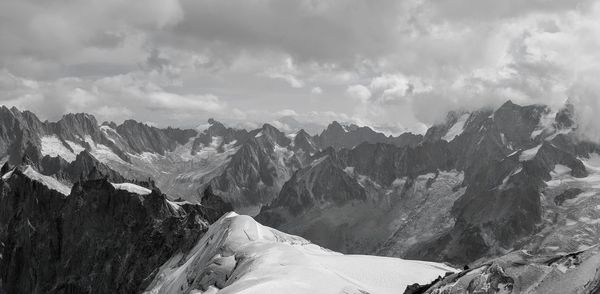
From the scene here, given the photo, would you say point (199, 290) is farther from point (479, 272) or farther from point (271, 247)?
point (479, 272)

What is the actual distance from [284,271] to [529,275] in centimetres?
Result: 4336

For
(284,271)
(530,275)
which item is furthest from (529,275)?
(284,271)

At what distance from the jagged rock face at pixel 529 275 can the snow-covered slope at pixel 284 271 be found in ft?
84.0

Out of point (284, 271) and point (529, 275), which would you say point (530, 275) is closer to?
point (529, 275)

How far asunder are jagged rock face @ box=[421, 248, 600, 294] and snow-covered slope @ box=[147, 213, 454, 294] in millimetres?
25605

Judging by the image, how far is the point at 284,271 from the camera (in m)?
82.4

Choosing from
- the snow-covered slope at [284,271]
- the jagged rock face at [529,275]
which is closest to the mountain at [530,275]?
the jagged rock face at [529,275]

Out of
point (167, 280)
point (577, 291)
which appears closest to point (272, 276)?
point (577, 291)

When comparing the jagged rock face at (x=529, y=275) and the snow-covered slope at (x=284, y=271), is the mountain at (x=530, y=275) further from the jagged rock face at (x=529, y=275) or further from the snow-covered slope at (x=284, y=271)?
the snow-covered slope at (x=284, y=271)

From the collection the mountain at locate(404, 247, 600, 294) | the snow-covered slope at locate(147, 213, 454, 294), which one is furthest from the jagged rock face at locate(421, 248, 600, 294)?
the snow-covered slope at locate(147, 213, 454, 294)

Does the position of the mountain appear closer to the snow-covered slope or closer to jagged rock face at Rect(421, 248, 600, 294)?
jagged rock face at Rect(421, 248, 600, 294)

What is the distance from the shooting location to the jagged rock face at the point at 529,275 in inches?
1593

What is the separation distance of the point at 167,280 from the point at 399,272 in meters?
87.9

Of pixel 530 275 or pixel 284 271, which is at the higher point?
pixel 530 275
